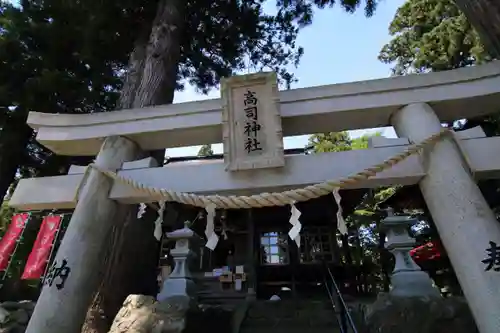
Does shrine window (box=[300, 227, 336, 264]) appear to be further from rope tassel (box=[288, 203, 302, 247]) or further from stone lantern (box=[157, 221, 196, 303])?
rope tassel (box=[288, 203, 302, 247])

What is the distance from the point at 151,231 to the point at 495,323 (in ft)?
13.7

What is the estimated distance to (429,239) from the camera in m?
11.6

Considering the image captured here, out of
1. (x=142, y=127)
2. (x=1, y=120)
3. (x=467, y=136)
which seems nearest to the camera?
(x=467, y=136)

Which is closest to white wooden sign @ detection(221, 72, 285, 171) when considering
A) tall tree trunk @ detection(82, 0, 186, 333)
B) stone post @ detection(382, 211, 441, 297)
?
tall tree trunk @ detection(82, 0, 186, 333)

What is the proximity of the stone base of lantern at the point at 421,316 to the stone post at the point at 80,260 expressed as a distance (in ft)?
8.64

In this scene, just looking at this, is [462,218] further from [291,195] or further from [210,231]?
[210,231]

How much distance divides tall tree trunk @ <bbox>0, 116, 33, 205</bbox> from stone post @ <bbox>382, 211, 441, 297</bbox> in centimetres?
877

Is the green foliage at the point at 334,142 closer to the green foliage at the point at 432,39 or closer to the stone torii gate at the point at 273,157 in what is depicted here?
the green foliage at the point at 432,39

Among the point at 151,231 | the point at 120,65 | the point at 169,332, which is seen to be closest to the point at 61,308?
the point at 169,332

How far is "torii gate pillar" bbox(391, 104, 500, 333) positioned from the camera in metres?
2.22

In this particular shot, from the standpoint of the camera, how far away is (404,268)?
4.14m

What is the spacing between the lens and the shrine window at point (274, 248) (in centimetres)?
893

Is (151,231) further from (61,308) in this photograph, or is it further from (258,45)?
(258,45)

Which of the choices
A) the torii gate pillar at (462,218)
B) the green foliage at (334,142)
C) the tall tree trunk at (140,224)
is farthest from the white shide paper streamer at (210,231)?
the green foliage at (334,142)
